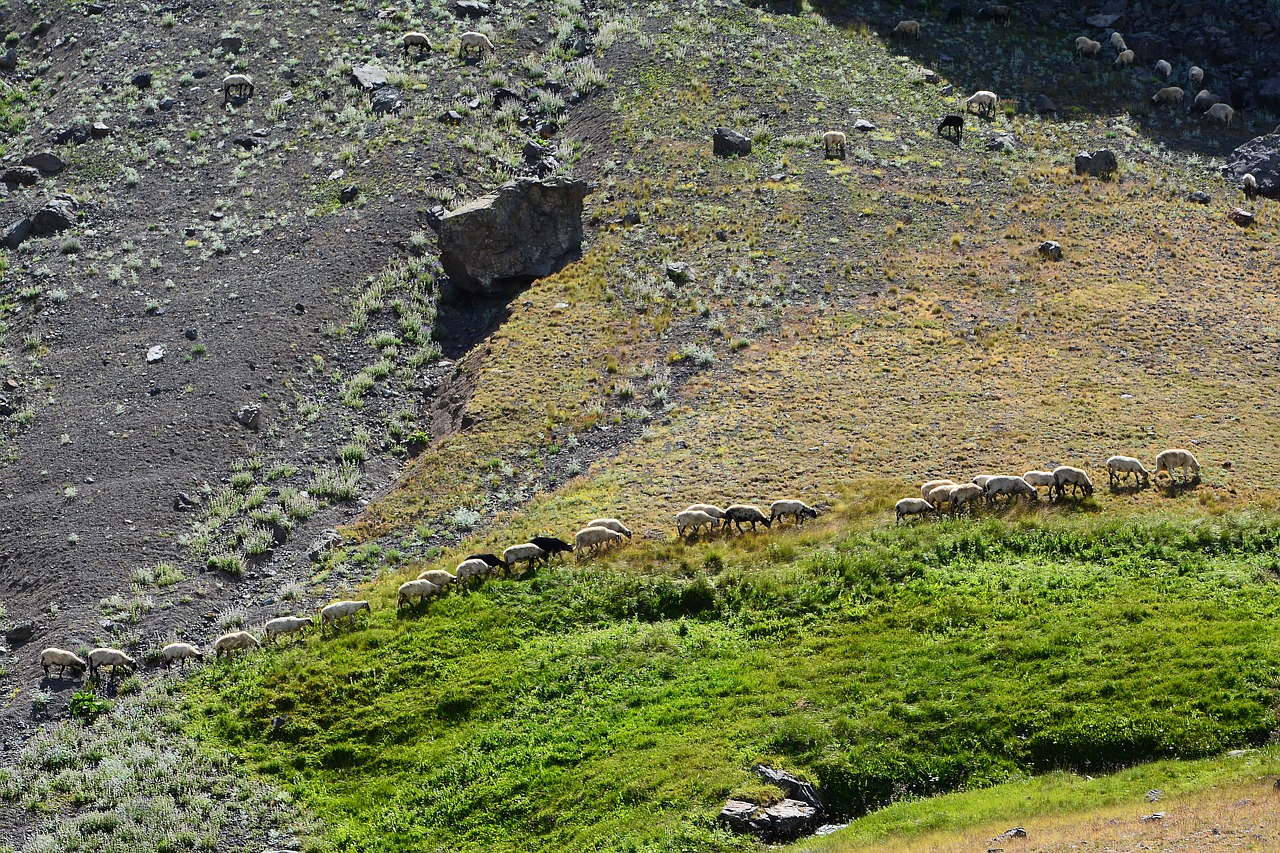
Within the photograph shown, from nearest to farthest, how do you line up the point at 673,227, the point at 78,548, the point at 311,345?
1. the point at 78,548
2. the point at 311,345
3. the point at 673,227

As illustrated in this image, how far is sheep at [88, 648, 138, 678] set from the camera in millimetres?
29094

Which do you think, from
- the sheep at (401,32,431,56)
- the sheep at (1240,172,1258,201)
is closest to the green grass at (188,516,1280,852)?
the sheep at (1240,172,1258,201)

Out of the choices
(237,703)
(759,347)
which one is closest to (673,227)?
(759,347)

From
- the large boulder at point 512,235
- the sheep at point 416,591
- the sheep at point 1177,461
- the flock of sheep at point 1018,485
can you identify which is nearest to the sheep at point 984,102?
the large boulder at point 512,235

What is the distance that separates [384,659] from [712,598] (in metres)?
7.13

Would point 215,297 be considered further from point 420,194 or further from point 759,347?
point 759,347

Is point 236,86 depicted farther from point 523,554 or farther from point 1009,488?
point 1009,488

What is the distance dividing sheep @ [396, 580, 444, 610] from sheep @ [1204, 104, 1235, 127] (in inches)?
1927

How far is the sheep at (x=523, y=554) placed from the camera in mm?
29875

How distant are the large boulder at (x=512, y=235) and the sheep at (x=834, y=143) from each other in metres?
11.7

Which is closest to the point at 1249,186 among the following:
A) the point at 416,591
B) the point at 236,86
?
the point at 416,591

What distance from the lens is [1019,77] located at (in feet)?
211

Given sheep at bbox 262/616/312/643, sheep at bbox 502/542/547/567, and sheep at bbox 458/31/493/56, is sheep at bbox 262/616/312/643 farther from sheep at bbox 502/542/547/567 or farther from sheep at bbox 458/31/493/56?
sheep at bbox 458/31/493/56

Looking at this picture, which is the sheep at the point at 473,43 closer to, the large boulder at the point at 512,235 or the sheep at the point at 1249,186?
the large boulder at the point at 512,235
